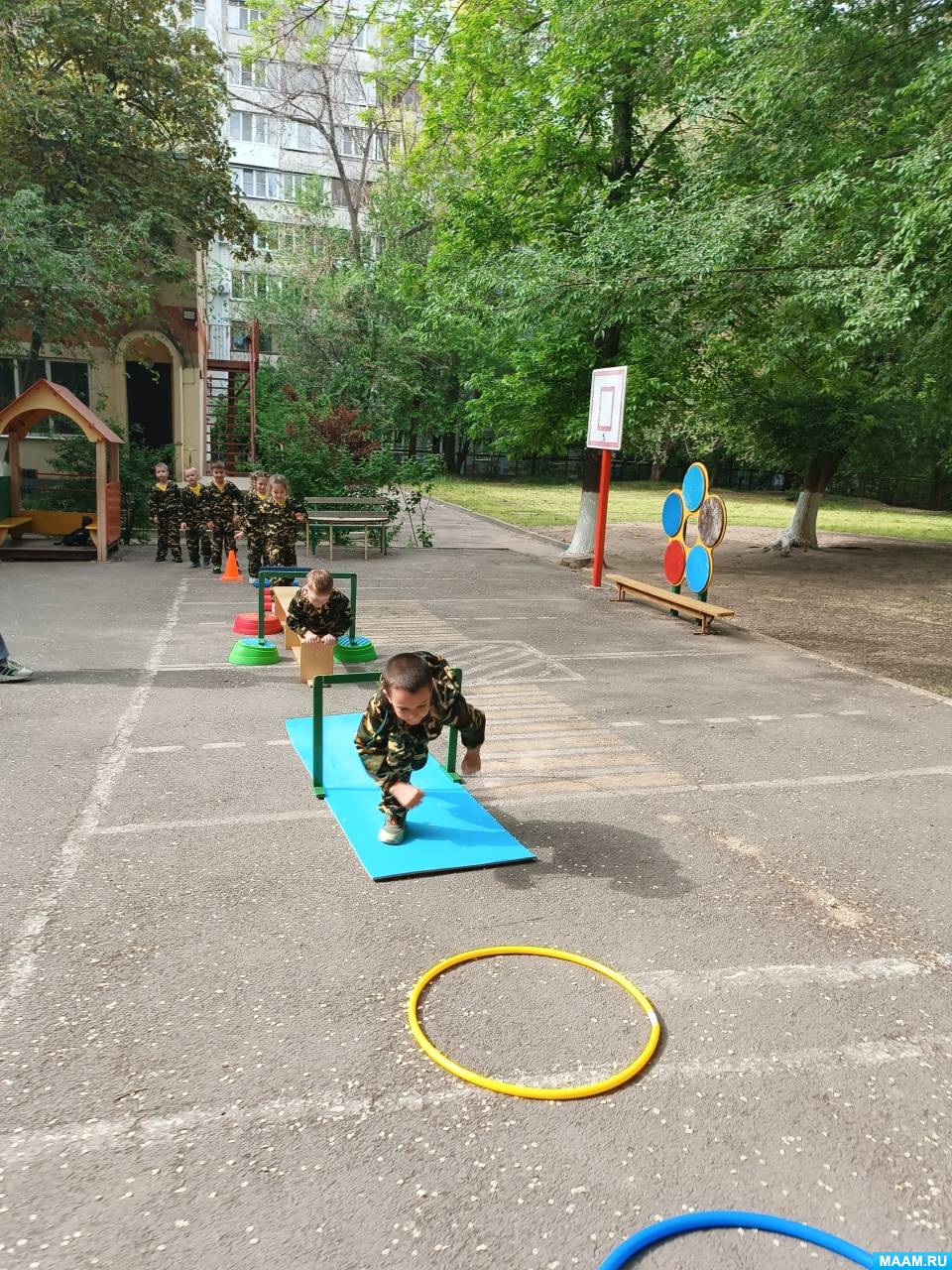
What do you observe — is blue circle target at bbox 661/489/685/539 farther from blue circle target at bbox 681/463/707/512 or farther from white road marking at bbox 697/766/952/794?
white road marking at bbox 697/766/952/794

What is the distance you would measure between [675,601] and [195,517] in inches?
301

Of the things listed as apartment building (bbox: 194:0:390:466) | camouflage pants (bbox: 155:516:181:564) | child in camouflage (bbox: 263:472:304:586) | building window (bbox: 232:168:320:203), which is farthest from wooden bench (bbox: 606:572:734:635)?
building window (bbox: 232:168:320:203)

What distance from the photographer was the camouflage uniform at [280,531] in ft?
37.9

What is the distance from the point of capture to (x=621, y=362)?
1541 cm

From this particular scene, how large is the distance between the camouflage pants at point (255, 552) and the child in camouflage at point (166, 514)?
2.79 metres

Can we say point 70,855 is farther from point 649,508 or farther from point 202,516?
point 649,508

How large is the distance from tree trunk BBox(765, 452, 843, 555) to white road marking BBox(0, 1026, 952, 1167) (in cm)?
1776

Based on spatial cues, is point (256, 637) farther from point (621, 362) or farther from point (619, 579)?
point (621, 362)

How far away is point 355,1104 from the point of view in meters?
3.12

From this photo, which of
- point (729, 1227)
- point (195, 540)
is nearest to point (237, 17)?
point (195, 540)

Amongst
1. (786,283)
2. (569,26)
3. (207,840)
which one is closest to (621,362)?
(786,283)

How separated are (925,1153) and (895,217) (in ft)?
29.9

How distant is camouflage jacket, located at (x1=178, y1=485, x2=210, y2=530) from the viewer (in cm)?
1418

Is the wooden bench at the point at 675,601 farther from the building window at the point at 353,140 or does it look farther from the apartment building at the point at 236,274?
the building window at the point at 353,140
